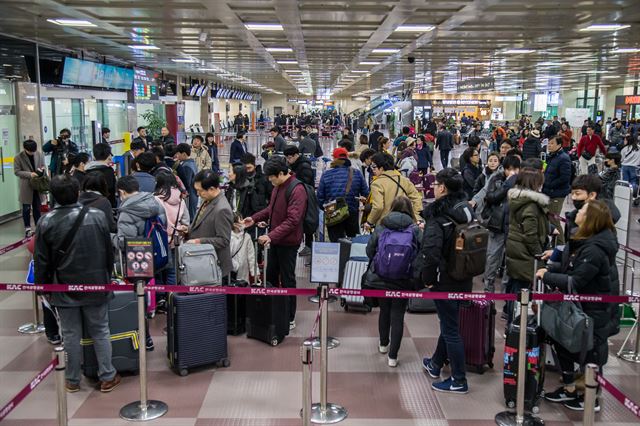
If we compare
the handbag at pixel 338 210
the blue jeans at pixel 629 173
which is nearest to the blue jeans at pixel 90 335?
the handbag at pixel 338 210

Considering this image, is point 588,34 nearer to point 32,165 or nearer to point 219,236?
point 219,236

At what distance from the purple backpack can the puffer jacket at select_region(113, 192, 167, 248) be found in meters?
2.18

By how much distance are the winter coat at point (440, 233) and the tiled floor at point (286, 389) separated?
99 centimetres

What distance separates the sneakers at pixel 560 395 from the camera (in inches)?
192

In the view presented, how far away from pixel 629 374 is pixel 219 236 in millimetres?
3898

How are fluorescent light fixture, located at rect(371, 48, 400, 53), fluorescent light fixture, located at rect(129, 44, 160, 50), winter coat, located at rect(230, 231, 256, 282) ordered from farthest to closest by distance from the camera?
fluorescent light fixture, located at rect(371, 48, 400, 53) < fluorescent light fixture, located at rect(129, 44, 160, 50) < winter coat, located at rect(230, 231, 256, 282)

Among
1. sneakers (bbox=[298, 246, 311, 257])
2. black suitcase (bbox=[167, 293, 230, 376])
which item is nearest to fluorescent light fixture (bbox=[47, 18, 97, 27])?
sneakers (bbox=[298, 246, 311, 257])

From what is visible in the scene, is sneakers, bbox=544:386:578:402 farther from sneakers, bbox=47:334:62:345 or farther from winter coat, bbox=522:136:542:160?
winter coat, bbox=522:136:542:160

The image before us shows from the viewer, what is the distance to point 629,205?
24.1 ft

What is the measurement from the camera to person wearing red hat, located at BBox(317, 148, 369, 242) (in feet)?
25.6

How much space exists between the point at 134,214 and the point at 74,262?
107 cm

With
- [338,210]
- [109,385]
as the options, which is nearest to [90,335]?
[109,385]

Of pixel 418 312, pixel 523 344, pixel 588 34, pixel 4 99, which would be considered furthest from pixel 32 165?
pixel 588 34

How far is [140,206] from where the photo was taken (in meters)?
5.71
